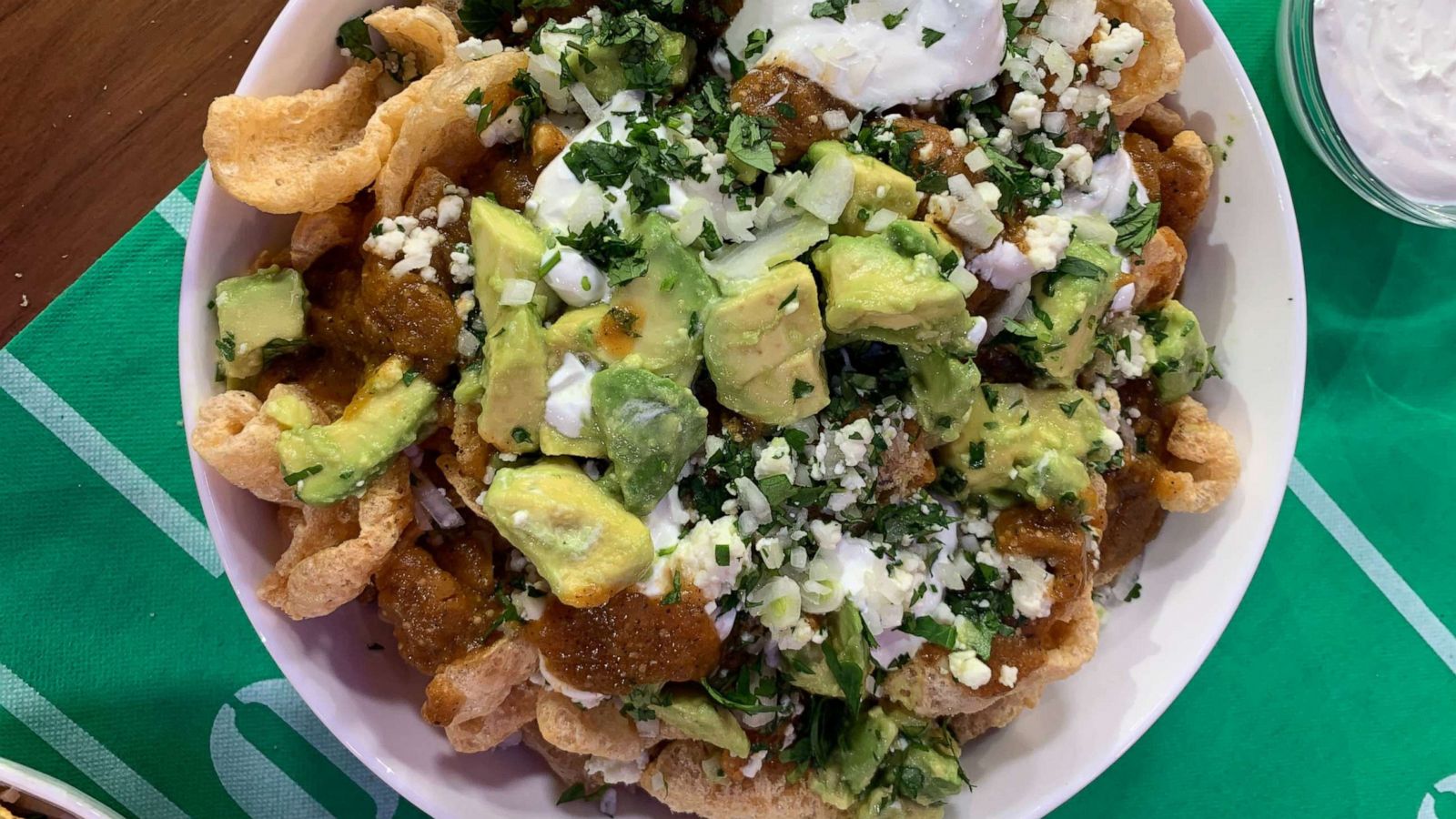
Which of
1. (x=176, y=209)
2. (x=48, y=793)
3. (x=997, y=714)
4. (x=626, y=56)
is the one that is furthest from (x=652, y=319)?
(x=48, y=793)

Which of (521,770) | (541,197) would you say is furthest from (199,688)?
(541,197)

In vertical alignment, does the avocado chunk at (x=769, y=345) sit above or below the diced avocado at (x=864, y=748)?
above

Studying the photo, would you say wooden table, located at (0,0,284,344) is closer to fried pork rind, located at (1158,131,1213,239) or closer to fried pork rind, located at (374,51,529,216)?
fried pork rind, located at (374,51,529,216)

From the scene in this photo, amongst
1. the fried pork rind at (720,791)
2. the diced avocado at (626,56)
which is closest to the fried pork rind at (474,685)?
the fried pork rind at (720,791)

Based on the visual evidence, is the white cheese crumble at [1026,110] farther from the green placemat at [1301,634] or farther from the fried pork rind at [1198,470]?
the green placemat at [1301,634]

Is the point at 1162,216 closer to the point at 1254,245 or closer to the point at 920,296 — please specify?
the point at 1254,245
